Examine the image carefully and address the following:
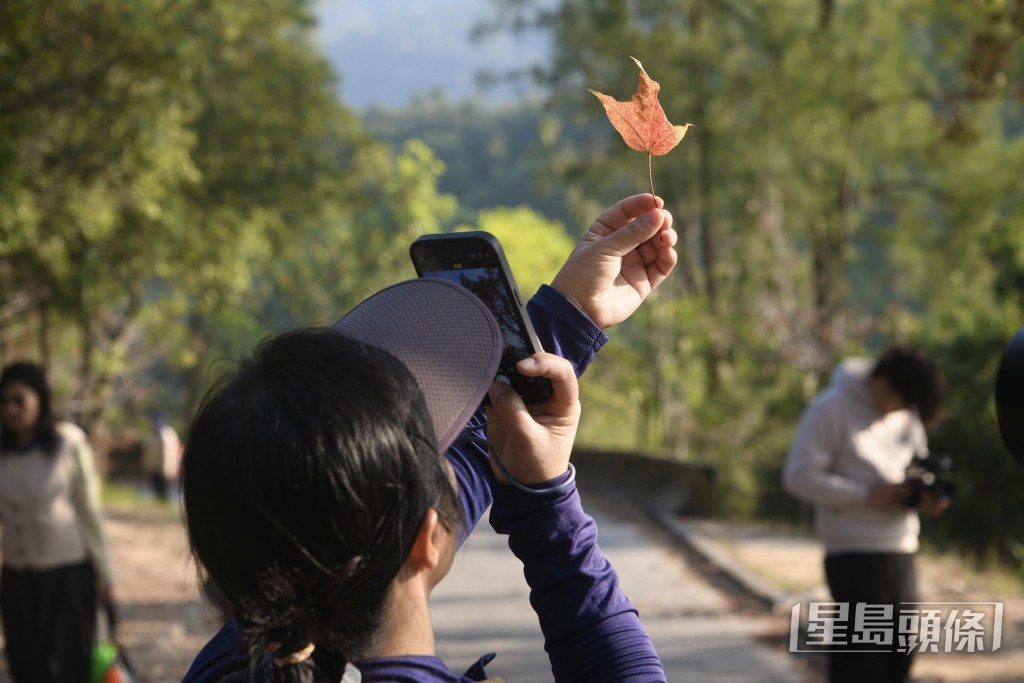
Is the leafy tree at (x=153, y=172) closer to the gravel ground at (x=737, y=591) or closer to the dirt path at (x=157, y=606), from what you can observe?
the dirt path at (x=157, y=606)

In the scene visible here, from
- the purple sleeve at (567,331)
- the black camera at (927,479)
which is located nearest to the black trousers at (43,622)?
Answer: the black camera at (927,479)

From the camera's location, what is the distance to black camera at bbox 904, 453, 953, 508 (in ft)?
15.7

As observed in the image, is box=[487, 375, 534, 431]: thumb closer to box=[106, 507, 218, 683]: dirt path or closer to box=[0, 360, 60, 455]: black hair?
box=[0, 360, 60, 455]: black hair

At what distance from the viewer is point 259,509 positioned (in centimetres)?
136

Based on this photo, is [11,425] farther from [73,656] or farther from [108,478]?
[108,478]

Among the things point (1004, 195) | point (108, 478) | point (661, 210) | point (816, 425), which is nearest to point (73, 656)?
point (816, 425)

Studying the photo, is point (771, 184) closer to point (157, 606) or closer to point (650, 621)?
point (650, 621)

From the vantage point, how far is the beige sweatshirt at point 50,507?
17.2 feet

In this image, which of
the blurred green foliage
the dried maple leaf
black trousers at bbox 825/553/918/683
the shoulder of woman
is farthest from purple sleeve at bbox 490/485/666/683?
the blurred green foliage

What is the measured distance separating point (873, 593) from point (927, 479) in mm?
523

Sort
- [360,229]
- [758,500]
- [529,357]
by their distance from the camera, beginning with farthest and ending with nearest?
[360,229]
[758,500]
[529,357]

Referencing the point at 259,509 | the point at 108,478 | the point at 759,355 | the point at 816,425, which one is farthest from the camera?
the point at 108,478

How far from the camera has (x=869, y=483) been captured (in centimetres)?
496

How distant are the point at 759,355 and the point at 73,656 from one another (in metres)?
15.3
